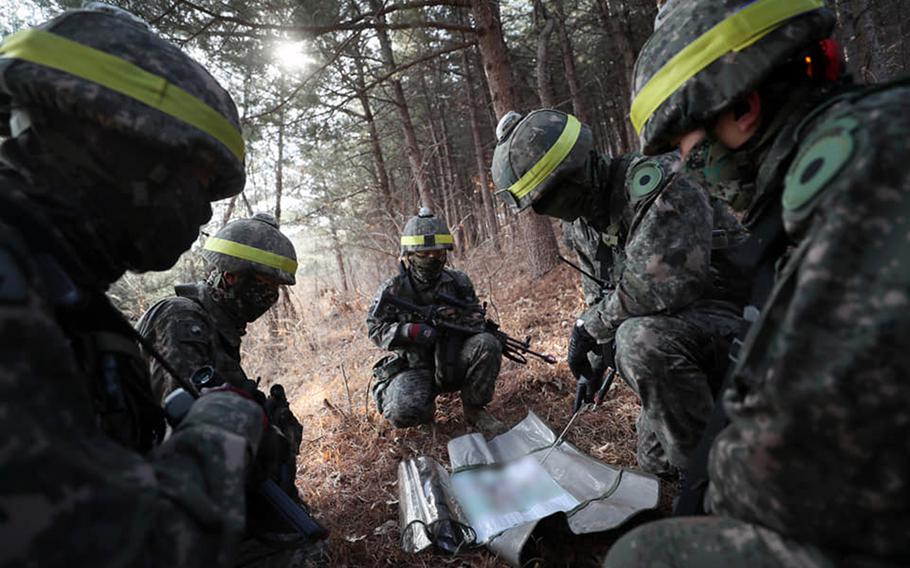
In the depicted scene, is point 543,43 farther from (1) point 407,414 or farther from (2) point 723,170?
(2) point 723,170

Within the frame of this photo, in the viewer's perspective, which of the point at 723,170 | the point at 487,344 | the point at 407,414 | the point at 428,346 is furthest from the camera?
the point at 428,346

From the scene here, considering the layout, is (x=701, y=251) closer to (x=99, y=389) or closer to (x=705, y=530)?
(x=705, y=530)

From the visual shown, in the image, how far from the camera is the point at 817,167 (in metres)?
1.03

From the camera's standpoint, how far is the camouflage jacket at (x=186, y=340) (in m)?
2.48

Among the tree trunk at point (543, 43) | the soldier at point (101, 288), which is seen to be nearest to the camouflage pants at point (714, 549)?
the soldier at point (101, 288)

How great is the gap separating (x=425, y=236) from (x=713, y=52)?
355 centimetres

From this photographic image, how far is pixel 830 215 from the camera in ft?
3.11

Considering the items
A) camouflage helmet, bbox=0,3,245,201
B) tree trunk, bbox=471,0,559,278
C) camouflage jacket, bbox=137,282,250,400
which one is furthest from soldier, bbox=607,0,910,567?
tree trunk, bbox=471,0,559,278

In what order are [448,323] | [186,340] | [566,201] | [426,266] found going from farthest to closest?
[426,266] < [448,323] < [566,201] < [186,340]

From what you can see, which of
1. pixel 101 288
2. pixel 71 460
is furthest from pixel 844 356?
pixel 101 288

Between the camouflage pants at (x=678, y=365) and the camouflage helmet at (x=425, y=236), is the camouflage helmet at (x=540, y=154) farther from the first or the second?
the camouflage helmet at (x=425, y=236)

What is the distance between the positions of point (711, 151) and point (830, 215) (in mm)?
699

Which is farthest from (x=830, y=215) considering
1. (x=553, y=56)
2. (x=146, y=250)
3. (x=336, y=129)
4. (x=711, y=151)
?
(x=553, y=56)

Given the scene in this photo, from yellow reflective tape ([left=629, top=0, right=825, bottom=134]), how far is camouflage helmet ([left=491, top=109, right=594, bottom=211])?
1.31 metres
